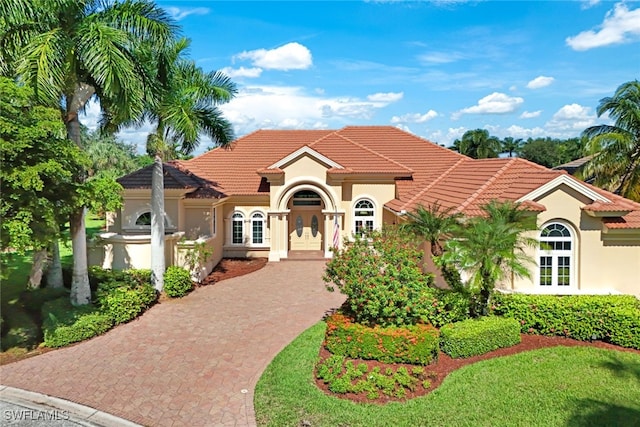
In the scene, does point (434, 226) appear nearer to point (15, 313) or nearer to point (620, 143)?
point (620, 143)

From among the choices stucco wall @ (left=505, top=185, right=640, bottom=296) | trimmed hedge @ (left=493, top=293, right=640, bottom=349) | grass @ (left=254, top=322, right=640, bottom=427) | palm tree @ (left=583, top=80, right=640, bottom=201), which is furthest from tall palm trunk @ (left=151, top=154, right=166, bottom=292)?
palm tree @ (left=583, top=80, right=640, bottom=201)

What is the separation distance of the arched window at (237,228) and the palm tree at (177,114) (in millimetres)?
8309

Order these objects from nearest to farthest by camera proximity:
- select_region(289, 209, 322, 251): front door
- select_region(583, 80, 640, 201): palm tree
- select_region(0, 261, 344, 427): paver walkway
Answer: select_region(0, 261, 344, 427): paver walkway → select_region(583, 80, 640, 201): palm tree → select_region(289, 209, 322, 251): front door

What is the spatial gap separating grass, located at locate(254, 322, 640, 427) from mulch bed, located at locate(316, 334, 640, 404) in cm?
22

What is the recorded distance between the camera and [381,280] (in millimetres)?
11398

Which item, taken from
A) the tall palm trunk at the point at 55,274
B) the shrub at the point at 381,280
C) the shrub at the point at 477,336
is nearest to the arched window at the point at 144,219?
the tall palm trunk at the point at 55,274

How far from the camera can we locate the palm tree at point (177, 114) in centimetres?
1577

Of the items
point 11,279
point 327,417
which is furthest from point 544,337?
point 11,279

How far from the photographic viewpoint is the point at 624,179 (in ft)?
68.3

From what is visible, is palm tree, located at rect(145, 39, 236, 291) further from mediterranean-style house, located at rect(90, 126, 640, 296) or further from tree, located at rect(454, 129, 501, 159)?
tree, located at rect(454, 129, 501, 159)

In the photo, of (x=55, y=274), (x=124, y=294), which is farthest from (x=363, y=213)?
(x=55, y=274)

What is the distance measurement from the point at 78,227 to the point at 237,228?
40.6 feet

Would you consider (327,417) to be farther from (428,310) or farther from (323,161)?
(323,161)

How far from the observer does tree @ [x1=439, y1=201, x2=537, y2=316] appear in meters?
11.7
